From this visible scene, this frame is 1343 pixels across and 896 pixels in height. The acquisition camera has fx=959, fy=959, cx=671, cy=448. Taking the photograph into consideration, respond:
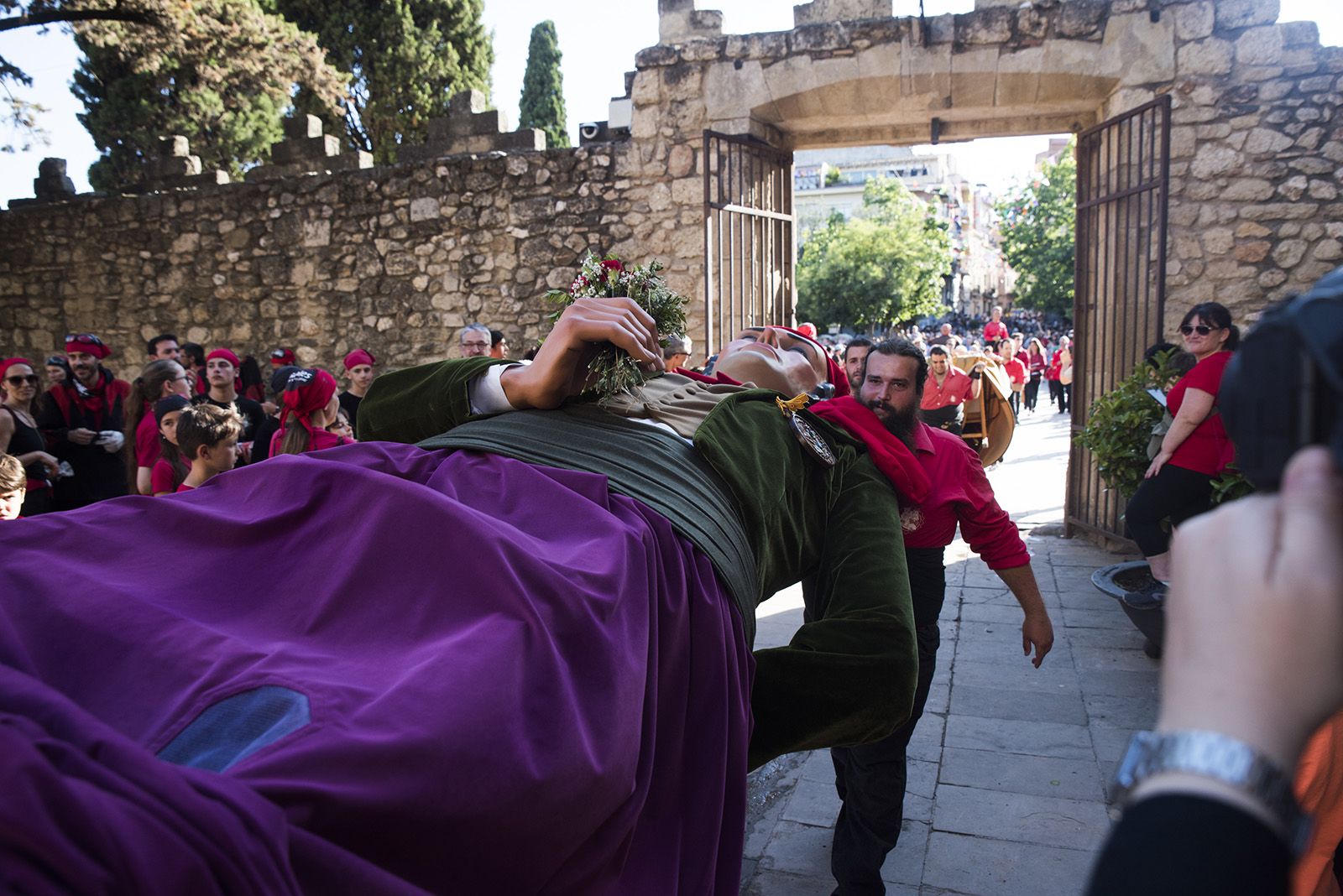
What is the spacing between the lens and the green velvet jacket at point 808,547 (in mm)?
1912

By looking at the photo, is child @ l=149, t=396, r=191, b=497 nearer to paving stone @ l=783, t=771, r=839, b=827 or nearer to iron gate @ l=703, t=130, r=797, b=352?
paving stone @ l=783, t=771, r=839, b=827

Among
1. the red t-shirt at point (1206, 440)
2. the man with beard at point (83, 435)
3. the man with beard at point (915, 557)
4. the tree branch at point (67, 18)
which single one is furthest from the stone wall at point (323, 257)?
the man with beard at point (915, 557)

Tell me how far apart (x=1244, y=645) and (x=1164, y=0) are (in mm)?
7282

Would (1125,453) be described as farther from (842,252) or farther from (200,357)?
(842,252)

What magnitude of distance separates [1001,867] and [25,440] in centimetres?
503

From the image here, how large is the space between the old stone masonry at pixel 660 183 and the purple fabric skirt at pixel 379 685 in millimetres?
6144

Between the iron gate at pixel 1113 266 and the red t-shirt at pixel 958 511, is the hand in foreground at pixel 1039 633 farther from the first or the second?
the iron gate at pixel 1113 266

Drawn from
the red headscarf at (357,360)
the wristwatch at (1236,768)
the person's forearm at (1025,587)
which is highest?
the red headscarf at (357,360)

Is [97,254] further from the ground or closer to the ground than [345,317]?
further from the ground

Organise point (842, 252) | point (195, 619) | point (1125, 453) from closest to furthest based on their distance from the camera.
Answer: point (195, 619)
point (1125, 453)
point (842, 252)

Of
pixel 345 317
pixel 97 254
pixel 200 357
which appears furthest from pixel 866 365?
pixel 97 254

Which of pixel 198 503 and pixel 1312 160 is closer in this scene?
pixel 198 503

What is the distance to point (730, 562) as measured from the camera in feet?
6.29

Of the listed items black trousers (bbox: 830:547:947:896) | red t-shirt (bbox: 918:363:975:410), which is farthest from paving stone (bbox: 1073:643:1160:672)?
red t-shirt (bbox: 918:363:975:410)
